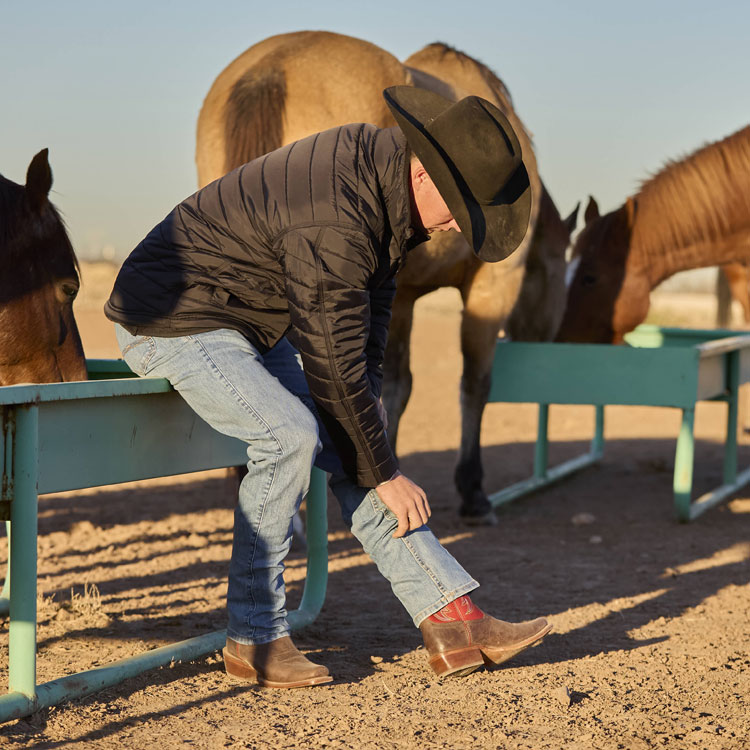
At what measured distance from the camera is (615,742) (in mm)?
2307

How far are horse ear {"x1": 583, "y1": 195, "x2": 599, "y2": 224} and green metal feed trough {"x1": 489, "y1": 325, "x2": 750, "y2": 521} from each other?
1336 millimetres

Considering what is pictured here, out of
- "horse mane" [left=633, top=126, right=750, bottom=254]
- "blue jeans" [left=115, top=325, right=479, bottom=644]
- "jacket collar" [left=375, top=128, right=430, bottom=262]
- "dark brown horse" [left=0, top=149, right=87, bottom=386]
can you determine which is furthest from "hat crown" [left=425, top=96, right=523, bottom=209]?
"horse mane" [left=633, top=126, right=750, bottom=254]

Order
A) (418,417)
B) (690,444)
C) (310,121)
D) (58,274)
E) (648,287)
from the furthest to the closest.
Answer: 1. (418,417)
2. (648,287)
3. (690,444)
4. (310,121)
5. (58,274)

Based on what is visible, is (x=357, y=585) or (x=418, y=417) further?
(x=418, y=417)

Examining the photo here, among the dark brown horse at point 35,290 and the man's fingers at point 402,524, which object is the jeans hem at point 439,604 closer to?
the man's fingers at point 402,524

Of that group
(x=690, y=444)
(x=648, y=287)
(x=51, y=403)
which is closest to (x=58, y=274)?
(x=51, y=403)

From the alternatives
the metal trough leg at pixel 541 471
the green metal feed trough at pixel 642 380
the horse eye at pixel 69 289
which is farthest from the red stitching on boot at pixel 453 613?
the metal trough leg at pixel 541 471

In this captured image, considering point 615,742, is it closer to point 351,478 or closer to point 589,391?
point 351,478

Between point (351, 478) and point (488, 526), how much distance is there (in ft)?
9.92

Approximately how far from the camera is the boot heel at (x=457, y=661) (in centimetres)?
267

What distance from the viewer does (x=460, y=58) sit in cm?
552

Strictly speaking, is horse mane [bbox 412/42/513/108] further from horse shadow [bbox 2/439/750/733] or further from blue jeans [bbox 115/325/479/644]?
blue jeans [bbox 115/325/479/644]

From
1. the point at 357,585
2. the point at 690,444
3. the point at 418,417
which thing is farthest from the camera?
the point at 418,417

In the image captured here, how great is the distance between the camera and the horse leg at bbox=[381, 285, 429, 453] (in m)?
5.66
